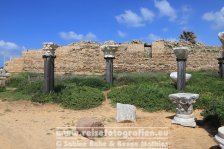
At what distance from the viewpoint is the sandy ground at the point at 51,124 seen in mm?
7414

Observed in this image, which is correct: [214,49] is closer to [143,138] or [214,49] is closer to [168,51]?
[168,51]

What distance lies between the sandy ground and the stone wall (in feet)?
46.8

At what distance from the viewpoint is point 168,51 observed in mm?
26469

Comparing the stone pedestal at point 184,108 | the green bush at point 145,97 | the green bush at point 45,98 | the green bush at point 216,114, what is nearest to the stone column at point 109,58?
the green bush at point 145,97

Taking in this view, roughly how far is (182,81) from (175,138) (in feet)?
18.9

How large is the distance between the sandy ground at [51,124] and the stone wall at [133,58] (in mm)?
14273

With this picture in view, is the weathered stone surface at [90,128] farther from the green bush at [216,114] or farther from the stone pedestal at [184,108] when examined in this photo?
the green bush at [216,114]

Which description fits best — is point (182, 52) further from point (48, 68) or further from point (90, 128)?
point (90, 128)

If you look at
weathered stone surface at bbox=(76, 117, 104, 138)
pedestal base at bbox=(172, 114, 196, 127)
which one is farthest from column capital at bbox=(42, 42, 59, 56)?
pedestal base at bbox=(172, 114, 196, 127)

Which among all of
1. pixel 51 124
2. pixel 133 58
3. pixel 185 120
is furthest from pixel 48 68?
pixel 133 58

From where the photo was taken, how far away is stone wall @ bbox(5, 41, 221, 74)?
86.4 ft

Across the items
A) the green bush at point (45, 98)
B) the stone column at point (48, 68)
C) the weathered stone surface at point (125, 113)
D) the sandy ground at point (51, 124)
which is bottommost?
the sandy ground at point (51, 124)

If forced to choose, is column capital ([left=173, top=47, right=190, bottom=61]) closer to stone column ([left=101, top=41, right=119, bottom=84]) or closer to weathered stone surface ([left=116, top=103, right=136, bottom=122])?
stone column ([left=101, top=41, right=119, bottom=84])

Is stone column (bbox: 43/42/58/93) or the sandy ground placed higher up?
stone column (bbox: 43/42/58/93)
